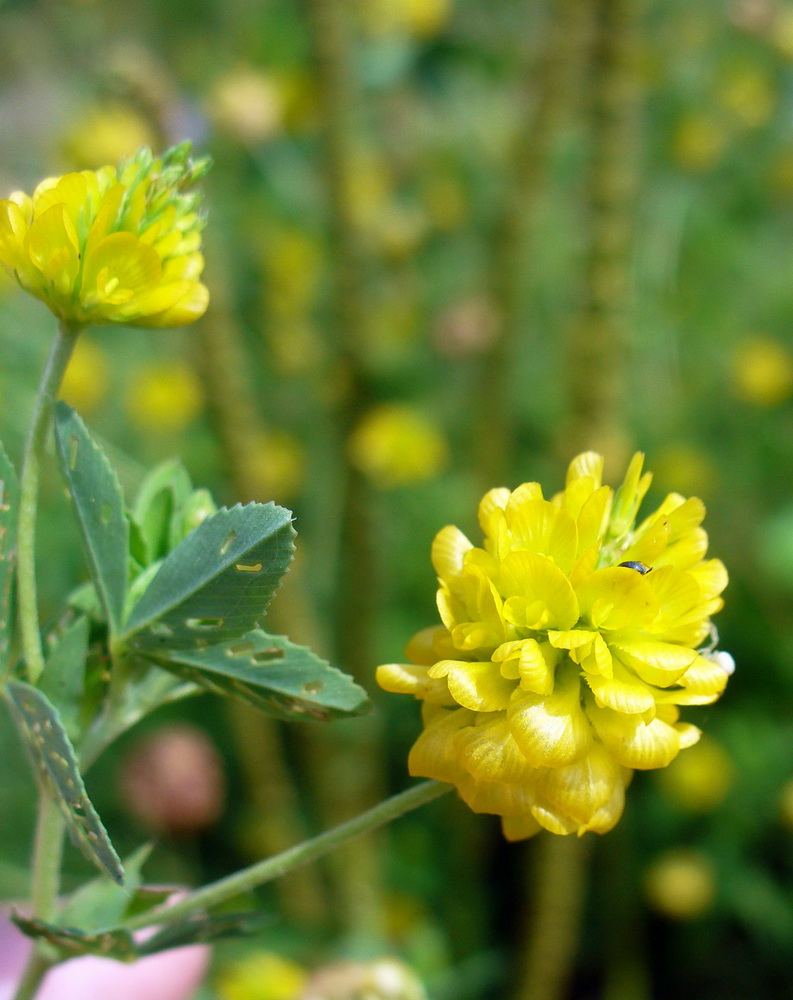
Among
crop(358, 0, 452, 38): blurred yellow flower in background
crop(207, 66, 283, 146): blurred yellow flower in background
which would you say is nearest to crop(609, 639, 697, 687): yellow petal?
crop(207, 66, 283, 146): blurred yellow flower in background

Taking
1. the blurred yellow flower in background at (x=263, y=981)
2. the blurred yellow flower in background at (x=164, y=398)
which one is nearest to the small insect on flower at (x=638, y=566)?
the blurred yellow flower in background at (x=263, y=981)

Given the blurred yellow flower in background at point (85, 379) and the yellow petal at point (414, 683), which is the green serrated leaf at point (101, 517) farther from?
the blurred yellow flower in background at point (85, 379)

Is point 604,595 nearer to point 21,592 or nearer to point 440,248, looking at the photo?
point 21,592

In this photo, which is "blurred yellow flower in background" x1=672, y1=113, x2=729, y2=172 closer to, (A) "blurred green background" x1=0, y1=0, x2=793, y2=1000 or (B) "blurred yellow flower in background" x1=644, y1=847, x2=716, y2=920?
(A) "blurred green background" x1=0, y1=0, x2=793, y2=1000

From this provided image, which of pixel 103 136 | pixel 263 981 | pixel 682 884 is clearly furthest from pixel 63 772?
pixel 103 136

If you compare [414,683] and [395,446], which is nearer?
[414,683]

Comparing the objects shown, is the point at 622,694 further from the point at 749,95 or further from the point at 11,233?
the point at 749,95
